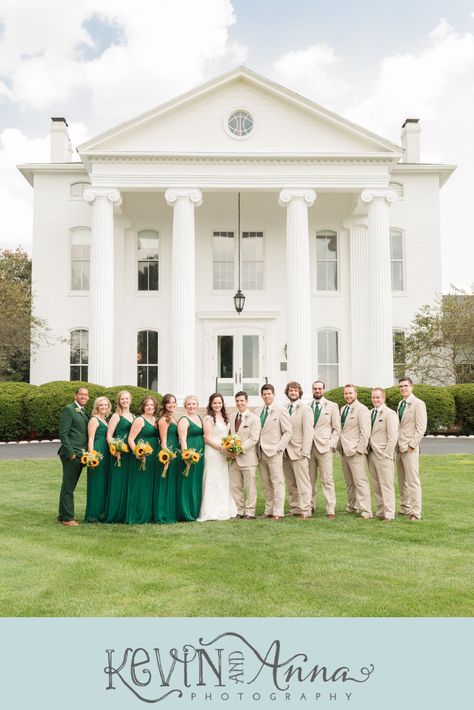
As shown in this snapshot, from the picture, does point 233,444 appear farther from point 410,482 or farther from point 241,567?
point 241,567

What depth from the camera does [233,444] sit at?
9531mm

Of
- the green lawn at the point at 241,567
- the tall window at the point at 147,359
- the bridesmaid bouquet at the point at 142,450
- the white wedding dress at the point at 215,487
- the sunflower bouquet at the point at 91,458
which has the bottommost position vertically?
the green lawn at the point at 241,567

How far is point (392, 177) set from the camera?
28.4 metres

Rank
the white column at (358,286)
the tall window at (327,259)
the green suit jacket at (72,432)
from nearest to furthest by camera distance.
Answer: the green suit jacket at (72,432) < the white column at (358,286) < the tall window at (327,259)

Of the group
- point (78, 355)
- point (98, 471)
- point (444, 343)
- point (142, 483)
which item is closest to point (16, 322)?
point (78, 355)

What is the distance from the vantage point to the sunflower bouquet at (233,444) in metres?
9.53

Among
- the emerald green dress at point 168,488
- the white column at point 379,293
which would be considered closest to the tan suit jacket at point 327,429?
the emerald green dress at point 168,488

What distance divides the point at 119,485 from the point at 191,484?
3.23ft

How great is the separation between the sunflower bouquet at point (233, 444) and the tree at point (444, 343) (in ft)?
56.3

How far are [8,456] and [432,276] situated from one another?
58.3 feet

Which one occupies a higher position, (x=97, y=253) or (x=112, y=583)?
(x=97, y=253)

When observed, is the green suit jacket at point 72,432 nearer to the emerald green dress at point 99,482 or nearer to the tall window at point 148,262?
the emerald green dress at point 99,482

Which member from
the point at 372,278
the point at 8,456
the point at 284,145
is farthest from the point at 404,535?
the point at 284,145

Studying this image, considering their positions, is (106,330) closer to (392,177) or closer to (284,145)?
(284,145)
